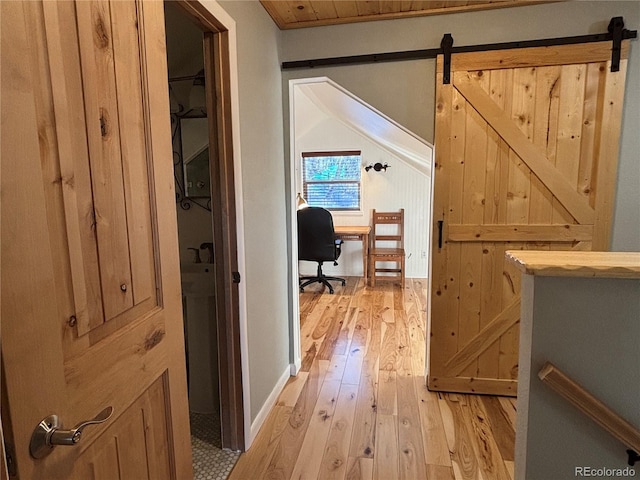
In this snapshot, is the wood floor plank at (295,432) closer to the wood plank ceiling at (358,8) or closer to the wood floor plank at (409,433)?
the wood floor plank at (409,433)

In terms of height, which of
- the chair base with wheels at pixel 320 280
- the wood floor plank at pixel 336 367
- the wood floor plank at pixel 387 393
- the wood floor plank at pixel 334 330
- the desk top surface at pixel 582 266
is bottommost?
the wood floor plank at pixel 387 393

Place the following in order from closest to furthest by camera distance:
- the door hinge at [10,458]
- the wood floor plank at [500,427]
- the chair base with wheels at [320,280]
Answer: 1. the door hinge at [10,458]
2. the wood floor plank at [500,427]
3. the chair base with wheels at [320,280]

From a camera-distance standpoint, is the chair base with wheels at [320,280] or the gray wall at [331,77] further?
the chair base with wheels at [320,280]

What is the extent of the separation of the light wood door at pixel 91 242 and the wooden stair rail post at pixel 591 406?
105 centimetres

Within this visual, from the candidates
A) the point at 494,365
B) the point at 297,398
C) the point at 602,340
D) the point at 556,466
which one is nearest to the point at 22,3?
the point at 602,340

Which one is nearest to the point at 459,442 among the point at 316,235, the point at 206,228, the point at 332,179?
the point at 206,228

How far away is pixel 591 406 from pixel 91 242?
132 centimetres

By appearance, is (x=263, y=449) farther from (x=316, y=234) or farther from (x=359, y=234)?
(x=359, y=234)

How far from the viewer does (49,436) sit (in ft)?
2.14

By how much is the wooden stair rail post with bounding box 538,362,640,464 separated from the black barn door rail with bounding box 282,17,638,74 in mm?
1809

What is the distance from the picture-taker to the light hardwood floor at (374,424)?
5.83 ft

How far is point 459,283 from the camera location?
2322mm

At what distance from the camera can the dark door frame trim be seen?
5.44 feet

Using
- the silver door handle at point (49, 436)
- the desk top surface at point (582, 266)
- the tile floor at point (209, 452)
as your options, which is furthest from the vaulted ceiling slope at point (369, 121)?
the silver door handle at point (49, 436)
